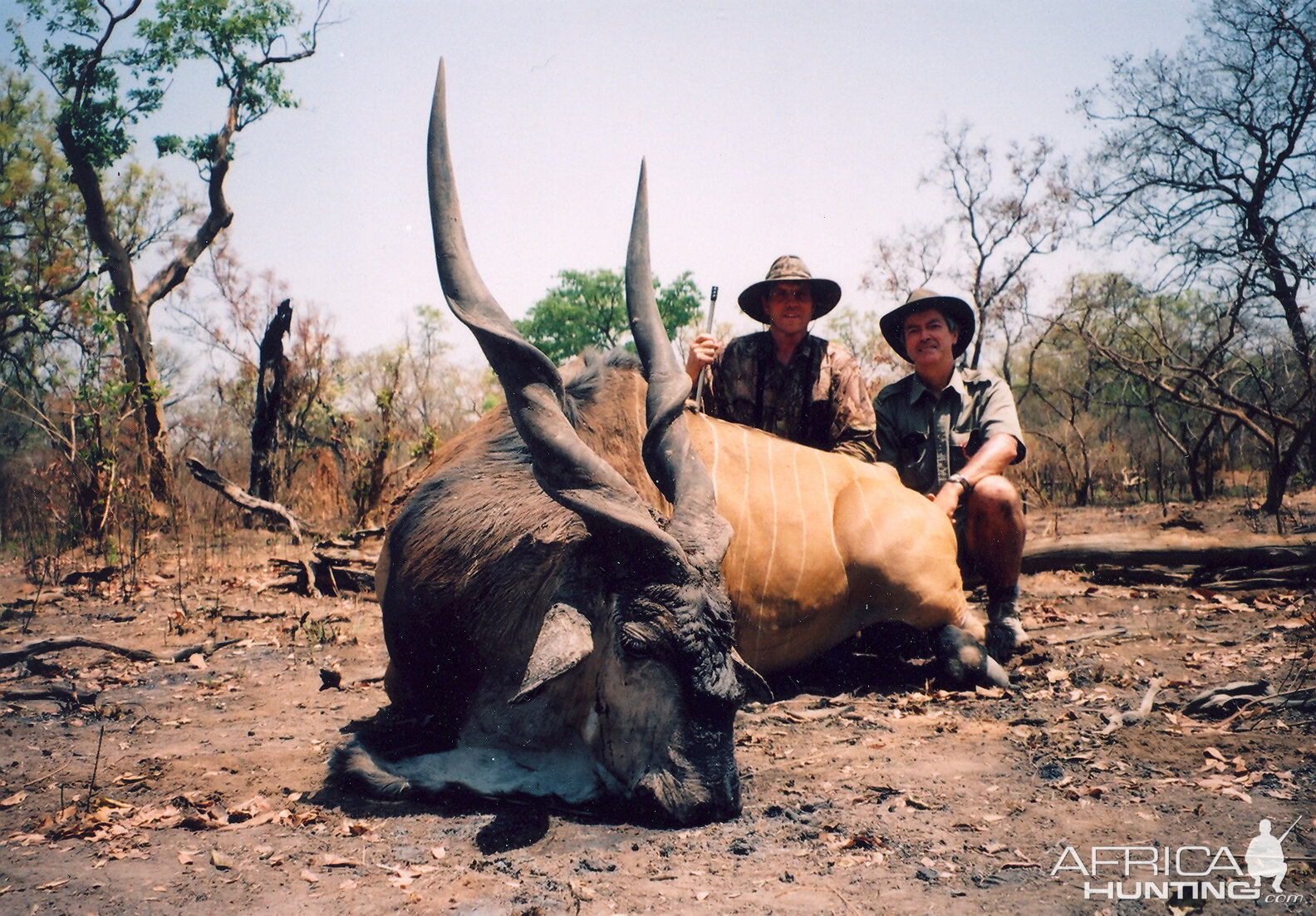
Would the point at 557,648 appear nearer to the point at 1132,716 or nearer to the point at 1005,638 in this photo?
the point at 1132,716

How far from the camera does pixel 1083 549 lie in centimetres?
616

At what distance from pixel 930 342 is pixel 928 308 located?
24 centimetres

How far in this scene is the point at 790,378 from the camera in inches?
212

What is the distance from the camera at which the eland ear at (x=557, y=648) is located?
7.85 feet

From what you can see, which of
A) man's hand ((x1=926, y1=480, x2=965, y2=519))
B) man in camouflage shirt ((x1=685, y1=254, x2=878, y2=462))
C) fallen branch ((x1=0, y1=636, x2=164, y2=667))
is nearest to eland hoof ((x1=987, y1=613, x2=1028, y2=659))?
man's hand ((x1=926, y1=480, x2=965, y2=519))

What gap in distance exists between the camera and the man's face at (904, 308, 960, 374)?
5.09 m

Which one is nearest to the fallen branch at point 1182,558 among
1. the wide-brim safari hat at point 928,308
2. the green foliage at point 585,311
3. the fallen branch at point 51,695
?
the wide-brim safari hat at point 928,308

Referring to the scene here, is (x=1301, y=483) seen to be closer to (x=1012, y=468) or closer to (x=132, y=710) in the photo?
(x=1012, y=468)

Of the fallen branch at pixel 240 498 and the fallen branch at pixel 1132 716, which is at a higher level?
the fallen branch at pixel 240 498

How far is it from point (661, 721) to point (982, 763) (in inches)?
50.1

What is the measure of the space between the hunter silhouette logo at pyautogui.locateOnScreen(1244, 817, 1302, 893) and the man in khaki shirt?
221cm

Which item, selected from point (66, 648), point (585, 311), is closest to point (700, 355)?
point (66, 648)

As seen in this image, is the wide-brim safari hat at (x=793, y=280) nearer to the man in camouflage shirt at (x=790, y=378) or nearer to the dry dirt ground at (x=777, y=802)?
the man in camouflage shirt at (x=790, y=378)

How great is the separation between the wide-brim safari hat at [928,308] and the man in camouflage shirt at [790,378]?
399 mm
